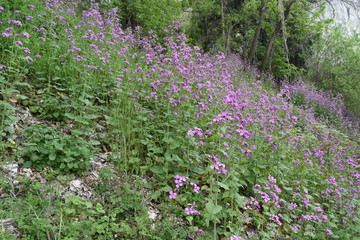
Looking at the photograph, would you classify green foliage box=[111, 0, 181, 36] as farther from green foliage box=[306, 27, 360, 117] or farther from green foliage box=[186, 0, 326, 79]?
green foliage box=[306, 27, 360, 117]

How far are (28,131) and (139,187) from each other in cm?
150

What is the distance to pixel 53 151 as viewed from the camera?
2.75 meters

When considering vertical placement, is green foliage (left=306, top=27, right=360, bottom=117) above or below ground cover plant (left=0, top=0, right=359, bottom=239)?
above

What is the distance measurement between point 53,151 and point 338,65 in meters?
22.7

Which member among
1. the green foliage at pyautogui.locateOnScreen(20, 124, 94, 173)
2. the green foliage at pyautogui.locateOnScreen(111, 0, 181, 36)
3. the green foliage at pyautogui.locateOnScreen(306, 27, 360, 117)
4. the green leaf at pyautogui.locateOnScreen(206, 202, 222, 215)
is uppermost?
the green foliage at pyautogui.locateOnScreen(306, 27, 360, 117)

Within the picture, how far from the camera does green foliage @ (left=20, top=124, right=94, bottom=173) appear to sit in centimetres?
273

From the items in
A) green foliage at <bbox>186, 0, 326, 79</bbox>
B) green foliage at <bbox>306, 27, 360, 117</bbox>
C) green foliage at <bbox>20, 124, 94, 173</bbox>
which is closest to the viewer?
green foliage at <bbox>20, 124, 94, 173</bbox>

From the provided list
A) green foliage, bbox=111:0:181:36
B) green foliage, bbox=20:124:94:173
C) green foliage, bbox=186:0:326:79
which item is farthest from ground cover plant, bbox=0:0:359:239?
green foliage, bbox=186:0:326:79

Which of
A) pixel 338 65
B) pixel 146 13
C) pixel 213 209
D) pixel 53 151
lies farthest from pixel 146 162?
pixel 338 65

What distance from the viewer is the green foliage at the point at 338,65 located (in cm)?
1803

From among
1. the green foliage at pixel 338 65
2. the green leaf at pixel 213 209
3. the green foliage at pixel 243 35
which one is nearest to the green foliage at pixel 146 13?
the green foliage at pixel 243 35

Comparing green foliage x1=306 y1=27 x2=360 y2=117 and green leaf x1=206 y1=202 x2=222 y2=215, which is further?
green foliage x1=306 y1=27 x2=360 y2=117

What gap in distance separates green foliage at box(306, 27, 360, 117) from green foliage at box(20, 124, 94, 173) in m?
19.5

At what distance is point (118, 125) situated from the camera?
362 cm
